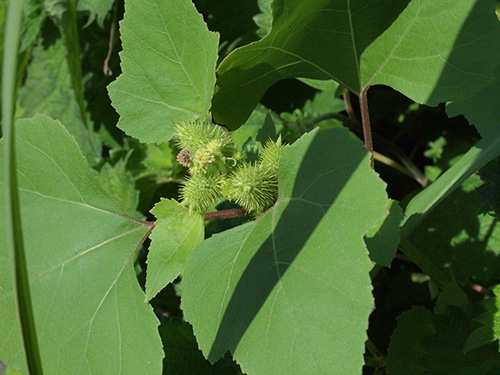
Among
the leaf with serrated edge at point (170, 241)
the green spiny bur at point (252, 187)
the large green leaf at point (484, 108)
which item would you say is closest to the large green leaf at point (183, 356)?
the leaf with serrated edge at point (170, 241)

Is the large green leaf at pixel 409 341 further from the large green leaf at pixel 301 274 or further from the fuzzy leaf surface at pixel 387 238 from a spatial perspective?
the large green leaf at pixel 301 274

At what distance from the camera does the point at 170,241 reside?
3.70 feet

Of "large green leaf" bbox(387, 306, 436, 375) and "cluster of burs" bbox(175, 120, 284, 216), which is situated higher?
"cluster of burs" bbox(175, 120, 284, 216)

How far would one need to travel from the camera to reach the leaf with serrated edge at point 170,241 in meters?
1.11

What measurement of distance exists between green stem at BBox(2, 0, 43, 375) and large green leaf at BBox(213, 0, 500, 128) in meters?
0.55

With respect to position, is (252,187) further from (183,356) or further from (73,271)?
(183,356)

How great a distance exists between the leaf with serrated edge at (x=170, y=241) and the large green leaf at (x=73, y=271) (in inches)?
3.9

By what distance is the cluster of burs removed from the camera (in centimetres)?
108

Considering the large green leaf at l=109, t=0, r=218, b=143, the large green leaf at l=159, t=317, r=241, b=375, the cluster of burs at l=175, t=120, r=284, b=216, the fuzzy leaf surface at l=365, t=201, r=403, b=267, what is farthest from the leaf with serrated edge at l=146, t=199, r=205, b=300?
the large green leaf at l=159, t=317, r=241, b=375

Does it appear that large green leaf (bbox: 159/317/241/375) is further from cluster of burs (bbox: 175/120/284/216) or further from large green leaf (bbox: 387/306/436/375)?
cluster of burs (bbox: 175/120/284/216)

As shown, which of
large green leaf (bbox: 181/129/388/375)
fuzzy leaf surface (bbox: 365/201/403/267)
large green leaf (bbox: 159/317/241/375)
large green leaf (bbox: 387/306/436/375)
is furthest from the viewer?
large green leaf (bbox: 159/317/241/375)

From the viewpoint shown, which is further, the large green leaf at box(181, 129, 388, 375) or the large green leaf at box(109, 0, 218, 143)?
the large green leaf at box(109, 0, 218, 143)

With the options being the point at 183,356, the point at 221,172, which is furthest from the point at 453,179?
the point at 183,356

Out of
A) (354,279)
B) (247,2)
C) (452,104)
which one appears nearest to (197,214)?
(354,279)
